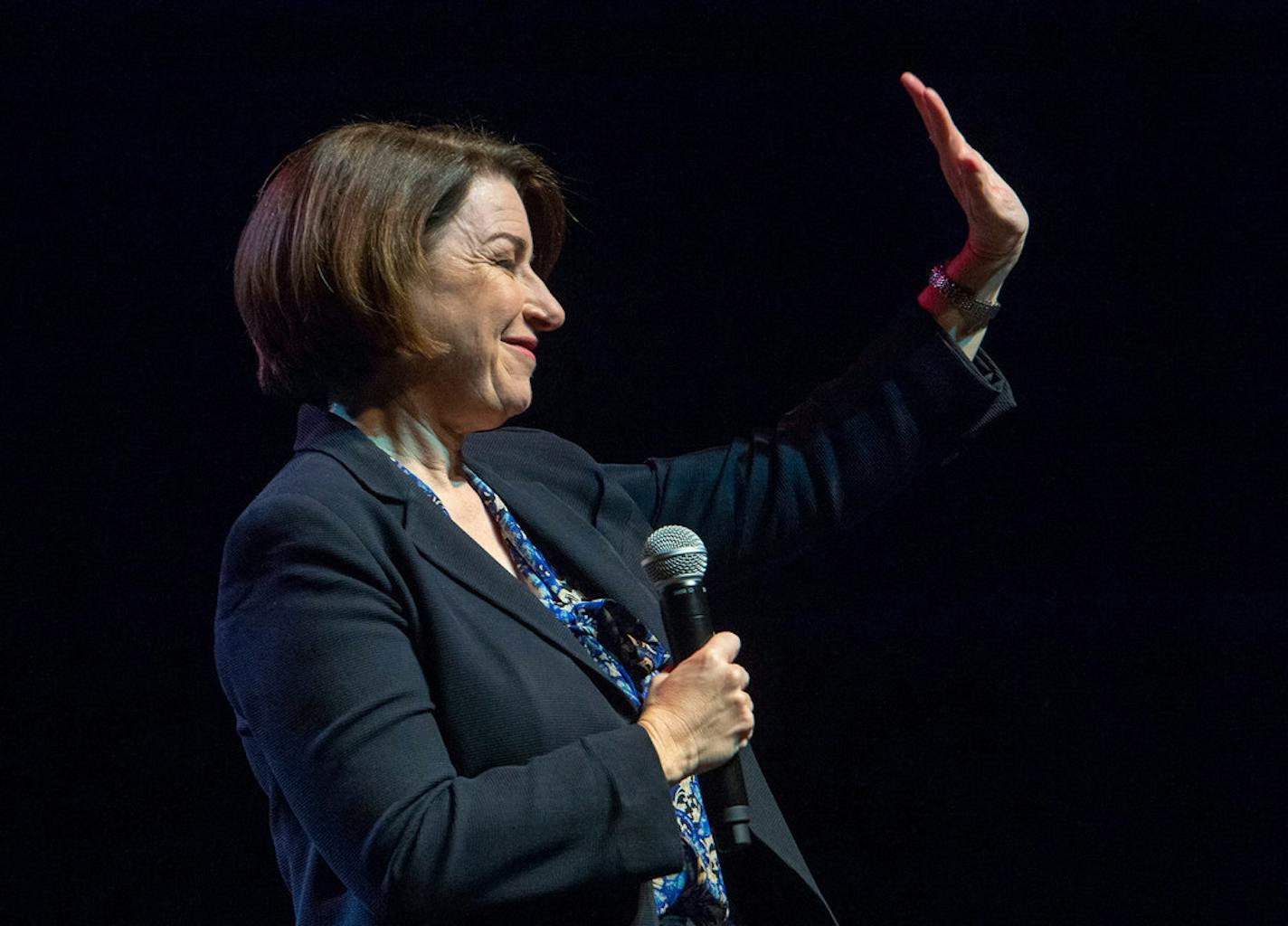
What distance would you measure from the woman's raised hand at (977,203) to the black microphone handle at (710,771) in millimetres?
632

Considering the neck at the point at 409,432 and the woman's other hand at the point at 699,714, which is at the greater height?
the neck at the point at 409,432

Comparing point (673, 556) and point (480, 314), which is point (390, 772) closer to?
point (673, 556)

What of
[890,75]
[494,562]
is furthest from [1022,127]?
[494,562]

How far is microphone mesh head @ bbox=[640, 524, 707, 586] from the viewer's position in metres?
1.50

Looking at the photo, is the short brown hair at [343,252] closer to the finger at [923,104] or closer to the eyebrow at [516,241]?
the eyebrow at [516,241]

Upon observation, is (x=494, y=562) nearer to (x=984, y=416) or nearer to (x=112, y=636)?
(x=984, y=416)

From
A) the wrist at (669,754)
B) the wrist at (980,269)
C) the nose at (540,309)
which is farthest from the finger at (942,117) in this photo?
the wrist at (669,754)

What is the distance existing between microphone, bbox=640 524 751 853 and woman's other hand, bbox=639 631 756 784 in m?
0.03

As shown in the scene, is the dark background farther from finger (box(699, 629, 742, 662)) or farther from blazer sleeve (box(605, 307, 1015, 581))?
Result: finger (box(699, 629, 742, 662))

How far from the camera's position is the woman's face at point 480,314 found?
1.65m

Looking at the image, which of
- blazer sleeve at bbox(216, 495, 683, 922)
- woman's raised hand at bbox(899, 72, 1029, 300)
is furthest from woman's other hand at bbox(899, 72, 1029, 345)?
blazer sleeve at bbox(216, 495, 683, 922)

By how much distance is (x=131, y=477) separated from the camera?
2457mm

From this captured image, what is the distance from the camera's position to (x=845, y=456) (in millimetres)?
1861

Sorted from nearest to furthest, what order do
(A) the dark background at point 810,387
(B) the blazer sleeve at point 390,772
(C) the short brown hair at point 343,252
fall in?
(B) the blazer sleeve at point 390,772 → (C) the short brown hair at point 343,252 → (A) the dark background at point 810,387
